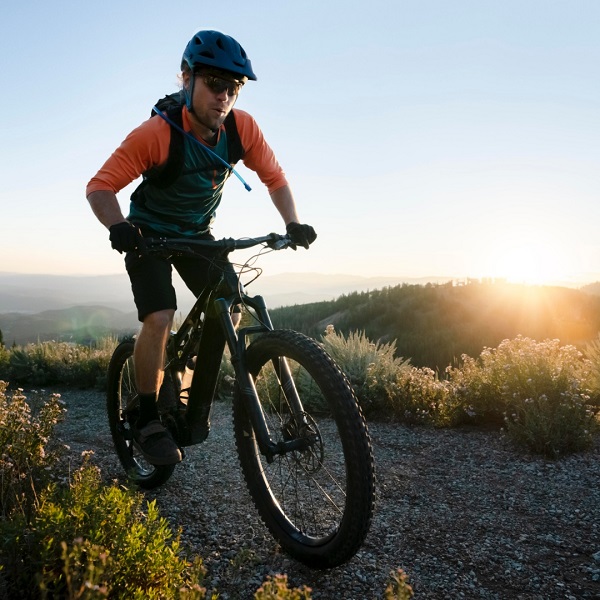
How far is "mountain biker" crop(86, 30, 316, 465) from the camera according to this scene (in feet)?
10.7

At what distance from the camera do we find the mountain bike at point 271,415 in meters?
2.62

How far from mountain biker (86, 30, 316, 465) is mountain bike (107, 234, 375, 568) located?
164 millimetres

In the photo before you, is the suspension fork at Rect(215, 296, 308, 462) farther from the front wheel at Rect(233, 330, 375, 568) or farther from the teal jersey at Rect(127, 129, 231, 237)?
the teal jersey at Rect(127, 129, 231, 237)

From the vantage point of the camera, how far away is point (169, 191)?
11.9 ft

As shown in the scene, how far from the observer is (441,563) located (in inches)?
122

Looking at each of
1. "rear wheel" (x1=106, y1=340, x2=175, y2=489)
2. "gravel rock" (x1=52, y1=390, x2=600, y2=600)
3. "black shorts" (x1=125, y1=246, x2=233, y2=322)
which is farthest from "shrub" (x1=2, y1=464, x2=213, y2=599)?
"rear wheel" (x1=106, y1=340, x2=175, y2=489)

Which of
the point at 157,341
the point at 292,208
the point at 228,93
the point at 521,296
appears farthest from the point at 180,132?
the point at 521,296

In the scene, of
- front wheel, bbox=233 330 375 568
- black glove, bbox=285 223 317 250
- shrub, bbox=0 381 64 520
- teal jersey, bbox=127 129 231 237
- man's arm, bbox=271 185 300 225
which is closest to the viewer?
front wheel, bbox=233 330 375 568

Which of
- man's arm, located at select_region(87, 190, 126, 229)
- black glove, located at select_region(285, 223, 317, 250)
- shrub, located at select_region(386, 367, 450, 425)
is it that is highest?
man's arm, located at select_region(87, 190, 126, 229)

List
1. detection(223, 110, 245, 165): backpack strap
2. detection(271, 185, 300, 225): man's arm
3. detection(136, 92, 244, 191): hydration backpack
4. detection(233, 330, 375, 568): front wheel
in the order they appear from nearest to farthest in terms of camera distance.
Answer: detection(233, 330, 375, 568): front wheel < detection(136, 92, 244, 191): hydration backpack < detection(223, 110, 245, 165): backpack strap < detection(271, 185, 300, 225): man's arm

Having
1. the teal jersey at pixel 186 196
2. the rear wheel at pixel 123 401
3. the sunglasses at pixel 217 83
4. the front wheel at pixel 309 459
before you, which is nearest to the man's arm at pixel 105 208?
the teal jersey at pixel 186 196

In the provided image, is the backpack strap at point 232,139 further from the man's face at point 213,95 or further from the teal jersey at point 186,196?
the man's face at point 213,95

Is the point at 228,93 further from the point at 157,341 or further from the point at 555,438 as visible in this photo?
the point at 555,438

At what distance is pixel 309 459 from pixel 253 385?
1.60ft
